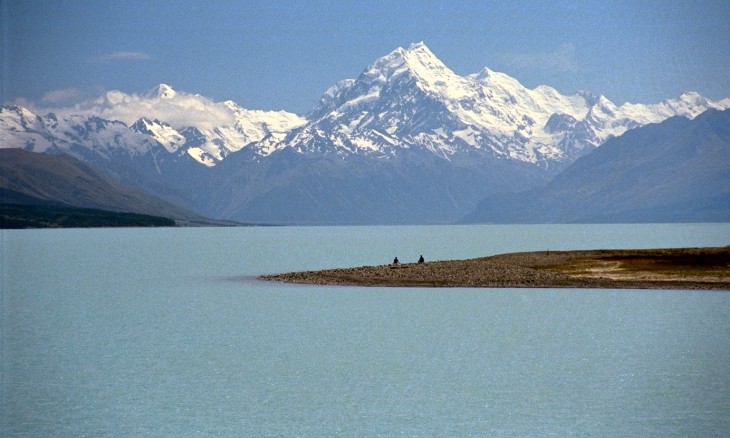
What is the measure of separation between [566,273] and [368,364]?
58286mm

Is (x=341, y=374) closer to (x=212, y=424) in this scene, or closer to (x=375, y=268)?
(x=212, y=424)

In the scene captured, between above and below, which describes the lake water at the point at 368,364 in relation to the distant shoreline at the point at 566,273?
below

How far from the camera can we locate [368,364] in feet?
169

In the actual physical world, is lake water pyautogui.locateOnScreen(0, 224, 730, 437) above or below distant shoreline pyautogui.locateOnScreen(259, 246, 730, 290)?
below

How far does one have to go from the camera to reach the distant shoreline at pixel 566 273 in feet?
318

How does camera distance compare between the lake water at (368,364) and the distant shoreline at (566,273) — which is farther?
the distant shoreline at (566,273)

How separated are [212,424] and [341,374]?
11.0 metres

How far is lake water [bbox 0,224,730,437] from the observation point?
38.9 meters

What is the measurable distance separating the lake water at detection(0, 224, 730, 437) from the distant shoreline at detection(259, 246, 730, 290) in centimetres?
744

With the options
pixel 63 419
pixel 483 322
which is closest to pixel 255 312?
pixel 483 322

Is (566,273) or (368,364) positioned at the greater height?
(566,273)

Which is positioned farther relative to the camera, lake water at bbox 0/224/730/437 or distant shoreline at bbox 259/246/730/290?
distant shoreline at bbox 259/246/730/290

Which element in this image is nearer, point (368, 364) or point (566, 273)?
point (368, 364)

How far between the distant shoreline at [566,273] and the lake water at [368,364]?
24.4ft
